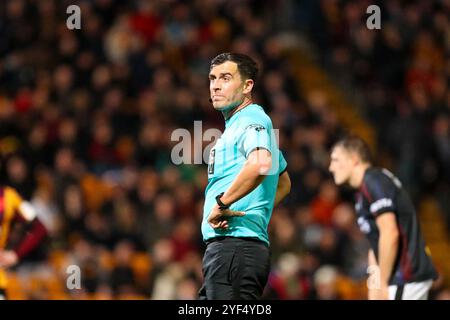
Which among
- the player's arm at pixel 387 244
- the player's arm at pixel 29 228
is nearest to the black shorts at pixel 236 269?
the player's arm at pixel 387 244

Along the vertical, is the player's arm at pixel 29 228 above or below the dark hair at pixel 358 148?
below

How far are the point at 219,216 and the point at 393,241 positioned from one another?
202 centimetres

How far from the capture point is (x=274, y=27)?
16.2 meters

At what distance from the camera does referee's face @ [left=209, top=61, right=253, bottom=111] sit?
18.9ft

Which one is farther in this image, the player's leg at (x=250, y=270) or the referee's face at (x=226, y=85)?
the referee's face at (x=226, y=85)

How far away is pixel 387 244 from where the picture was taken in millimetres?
7066

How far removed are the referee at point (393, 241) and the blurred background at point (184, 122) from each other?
2.98m

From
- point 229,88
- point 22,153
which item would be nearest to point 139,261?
point 22,153

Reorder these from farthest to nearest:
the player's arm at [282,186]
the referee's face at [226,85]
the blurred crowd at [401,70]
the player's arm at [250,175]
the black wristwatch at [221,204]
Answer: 1. the blurred crowd at [401,70]
2. the player's arm at [282,186]
3. the referee's face at [226,85]
4. the black wristwatch at [221,204]
5. the player's arm at [250,175]

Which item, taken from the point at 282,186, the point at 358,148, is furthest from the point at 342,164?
the point at 282,186

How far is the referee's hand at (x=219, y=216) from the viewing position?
550 cm

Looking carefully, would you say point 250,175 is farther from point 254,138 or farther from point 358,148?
point 358,148

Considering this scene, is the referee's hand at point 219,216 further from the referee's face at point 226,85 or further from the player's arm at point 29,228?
the player's arm at point 29,228

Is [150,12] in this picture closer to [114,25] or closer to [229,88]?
[114,25]
